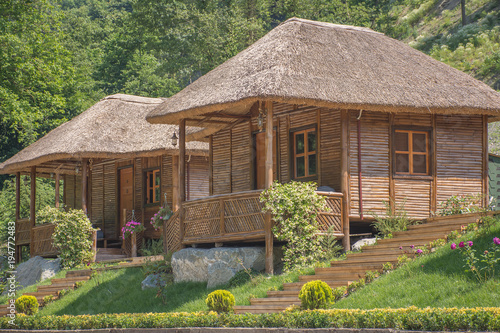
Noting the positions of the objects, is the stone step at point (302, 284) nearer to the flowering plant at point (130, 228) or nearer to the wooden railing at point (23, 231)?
the flowering plant at point (130, 228)

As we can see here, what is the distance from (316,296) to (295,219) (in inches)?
128

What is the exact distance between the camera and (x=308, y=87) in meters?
14.6

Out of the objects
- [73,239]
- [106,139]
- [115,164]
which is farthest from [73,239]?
[115,164]

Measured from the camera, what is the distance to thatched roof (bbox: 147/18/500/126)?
1461cm

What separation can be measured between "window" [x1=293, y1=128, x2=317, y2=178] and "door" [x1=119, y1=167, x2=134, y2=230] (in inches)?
334

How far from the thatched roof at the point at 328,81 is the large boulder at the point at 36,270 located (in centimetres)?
689

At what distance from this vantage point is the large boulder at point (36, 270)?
20828 mm

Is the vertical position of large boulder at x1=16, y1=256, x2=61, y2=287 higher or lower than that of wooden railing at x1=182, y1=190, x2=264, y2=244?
lower

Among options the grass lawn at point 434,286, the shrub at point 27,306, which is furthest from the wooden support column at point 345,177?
the shrub at point 27,306

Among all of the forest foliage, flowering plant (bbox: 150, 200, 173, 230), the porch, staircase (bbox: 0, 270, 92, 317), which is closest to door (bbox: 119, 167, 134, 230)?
staircase (bbox: 0, 270, 92, 317)

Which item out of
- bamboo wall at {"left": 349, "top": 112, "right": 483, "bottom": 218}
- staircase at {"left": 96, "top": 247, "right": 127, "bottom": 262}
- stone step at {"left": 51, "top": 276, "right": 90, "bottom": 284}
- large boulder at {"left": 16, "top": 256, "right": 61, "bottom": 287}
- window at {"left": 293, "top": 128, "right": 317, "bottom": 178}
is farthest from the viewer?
staircase at {"left": 96, "top": 247, "right": 127, "bottom": 262}

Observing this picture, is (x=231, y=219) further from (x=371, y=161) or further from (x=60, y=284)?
(x=60, y=284)

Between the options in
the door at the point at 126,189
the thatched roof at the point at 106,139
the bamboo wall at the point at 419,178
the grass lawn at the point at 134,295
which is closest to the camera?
the grass lawn at the point at 134,295

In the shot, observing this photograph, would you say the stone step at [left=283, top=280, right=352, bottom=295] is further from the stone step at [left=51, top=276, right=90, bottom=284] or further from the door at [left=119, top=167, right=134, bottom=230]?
the door at [left=119, top=167, right=134, bottom=230]
